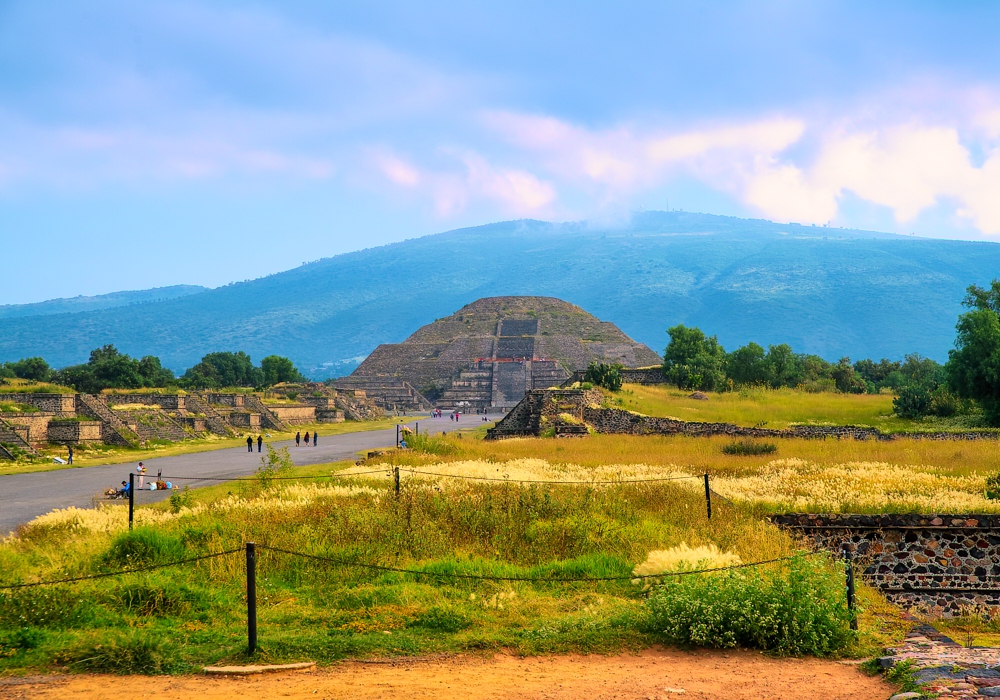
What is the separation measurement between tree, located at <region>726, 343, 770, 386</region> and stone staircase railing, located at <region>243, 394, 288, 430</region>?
3051cm

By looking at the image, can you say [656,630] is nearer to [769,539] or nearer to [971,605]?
[769,539]

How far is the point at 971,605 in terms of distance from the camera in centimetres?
1380

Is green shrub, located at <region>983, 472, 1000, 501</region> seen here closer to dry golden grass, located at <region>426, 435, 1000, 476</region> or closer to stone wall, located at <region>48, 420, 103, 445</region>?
dry golden grass, located at <region>426, 435, 1000, 476</region>

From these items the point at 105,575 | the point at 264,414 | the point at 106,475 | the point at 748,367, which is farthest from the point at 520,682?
the point at 264,414

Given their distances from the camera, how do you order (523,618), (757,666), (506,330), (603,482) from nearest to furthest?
(757,666), (523,618), (603,482), (506,330)

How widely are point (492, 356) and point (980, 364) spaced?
266 feet

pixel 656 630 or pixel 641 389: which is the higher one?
pixel 641 389

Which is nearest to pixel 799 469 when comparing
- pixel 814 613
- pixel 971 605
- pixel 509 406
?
pixel 971 605

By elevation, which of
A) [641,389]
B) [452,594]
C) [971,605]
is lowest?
[971,605]

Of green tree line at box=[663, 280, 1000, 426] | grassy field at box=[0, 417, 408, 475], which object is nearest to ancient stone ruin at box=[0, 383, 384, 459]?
grassy field at box=[0, 417, 408, 475]

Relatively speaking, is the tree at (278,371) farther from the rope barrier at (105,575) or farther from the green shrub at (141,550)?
the rope barrier at (105,575)

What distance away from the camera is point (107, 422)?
41.8 metres

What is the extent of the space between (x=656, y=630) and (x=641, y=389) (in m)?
41.4

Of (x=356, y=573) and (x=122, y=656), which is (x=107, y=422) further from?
(x=122, y=656)
